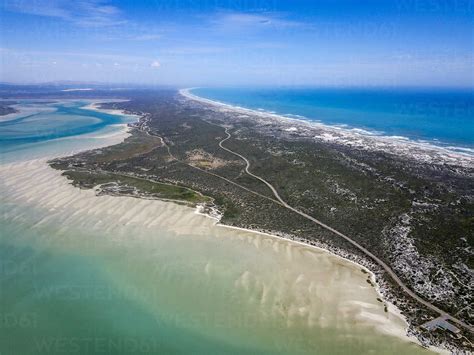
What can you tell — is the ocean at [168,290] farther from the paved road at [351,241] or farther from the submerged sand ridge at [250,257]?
the paved road at [351,241]

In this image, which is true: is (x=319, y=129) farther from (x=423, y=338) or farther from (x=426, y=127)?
(x=423, y=338)

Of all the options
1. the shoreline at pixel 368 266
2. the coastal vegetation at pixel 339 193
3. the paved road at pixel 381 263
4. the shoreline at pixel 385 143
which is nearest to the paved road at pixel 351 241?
the paved road at pixel 381 263

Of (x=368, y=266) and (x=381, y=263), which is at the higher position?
(x=381, y=263)

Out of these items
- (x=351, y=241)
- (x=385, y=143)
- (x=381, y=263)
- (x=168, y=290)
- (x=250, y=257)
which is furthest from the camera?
(x=385, y=143)

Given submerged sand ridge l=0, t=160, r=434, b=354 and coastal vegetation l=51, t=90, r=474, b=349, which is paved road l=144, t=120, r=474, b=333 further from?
submerged sand ridge l=0, t=160, r=434, b=354

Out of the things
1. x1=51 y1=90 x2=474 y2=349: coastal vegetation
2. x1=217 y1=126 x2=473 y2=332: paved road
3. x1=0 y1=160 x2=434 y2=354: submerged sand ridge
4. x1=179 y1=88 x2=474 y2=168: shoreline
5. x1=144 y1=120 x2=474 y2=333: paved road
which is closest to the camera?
x1=217 y1=126 x2=473 y2=332: paved road

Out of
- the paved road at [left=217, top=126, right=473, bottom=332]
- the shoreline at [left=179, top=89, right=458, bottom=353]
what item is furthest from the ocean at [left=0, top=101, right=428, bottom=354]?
Result: the paved road at [left=217, top=126, right=473, bottom=332]

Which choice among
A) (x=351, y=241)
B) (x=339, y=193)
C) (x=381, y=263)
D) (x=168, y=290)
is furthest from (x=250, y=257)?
(x=339, y=193)

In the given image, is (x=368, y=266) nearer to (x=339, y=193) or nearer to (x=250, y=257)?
(x=250, y=257)

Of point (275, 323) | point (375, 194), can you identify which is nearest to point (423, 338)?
point (275, 323)

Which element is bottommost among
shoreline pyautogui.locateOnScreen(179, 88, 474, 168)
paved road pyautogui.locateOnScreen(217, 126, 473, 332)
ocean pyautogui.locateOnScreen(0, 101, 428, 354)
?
ocean pyautogui.locateOnScreen(0, 101, 428, 354)
